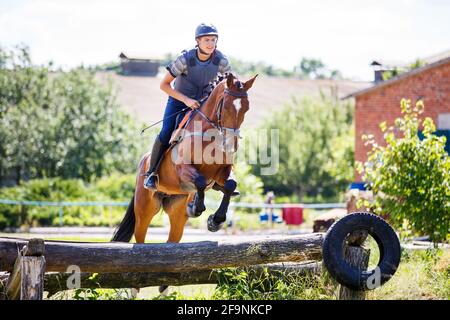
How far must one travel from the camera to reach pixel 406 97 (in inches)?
898

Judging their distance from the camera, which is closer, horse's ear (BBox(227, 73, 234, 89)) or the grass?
the grass

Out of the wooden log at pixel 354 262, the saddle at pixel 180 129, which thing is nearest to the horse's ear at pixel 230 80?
the saddle at pixel 180 129

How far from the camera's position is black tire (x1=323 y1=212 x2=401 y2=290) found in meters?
6.71

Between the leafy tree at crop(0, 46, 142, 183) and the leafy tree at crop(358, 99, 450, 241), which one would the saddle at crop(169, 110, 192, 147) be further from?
the leafy tree at crop(0, 46, 142, 183)

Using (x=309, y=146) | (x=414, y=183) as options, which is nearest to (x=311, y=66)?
(x=309, y=146)

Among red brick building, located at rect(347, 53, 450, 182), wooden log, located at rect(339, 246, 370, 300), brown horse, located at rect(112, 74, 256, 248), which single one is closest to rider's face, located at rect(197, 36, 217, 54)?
brown horse, located at rect(112, 74, 256, 248)

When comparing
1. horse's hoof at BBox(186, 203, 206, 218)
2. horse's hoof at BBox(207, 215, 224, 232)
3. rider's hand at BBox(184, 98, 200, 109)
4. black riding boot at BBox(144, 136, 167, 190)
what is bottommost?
horse's hoof at BBox(207, 215, 224, 232)

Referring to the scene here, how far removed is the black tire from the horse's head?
1.72 m

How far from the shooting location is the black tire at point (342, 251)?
6.71m

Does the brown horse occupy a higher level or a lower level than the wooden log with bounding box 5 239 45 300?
higher

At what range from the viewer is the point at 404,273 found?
7.94 meters
